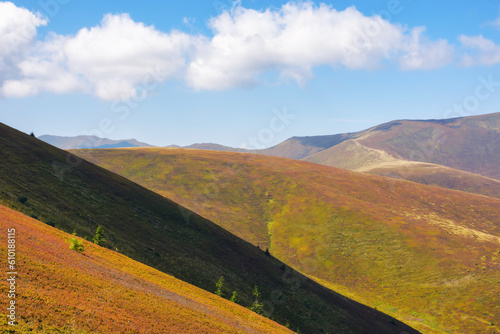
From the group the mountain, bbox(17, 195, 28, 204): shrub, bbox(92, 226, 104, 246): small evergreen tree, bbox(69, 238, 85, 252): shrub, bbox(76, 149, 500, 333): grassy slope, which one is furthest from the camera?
bbox(76, 149, 500, 333): grassy slope

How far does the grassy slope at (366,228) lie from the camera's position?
80750 millimetres

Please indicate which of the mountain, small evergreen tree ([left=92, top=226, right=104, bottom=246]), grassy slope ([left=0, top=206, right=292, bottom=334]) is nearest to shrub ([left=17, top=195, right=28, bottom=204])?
the mountain

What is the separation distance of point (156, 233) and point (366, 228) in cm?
9284

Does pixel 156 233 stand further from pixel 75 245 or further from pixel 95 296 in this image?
pixel 95 296

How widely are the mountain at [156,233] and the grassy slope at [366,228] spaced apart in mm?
27245

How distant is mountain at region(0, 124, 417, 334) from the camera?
3644 cm

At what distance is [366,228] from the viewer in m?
117

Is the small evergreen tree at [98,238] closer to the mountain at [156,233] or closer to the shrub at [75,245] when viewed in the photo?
the mountain at [156,233]

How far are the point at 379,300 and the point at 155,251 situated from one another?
2753 inches

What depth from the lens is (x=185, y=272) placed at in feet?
126

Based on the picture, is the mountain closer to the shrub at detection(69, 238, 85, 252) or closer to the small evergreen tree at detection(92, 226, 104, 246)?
the small evergreen tree at detection(92, 226, 104, 246)

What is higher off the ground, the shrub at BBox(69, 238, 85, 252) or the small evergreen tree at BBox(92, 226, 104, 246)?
the shrub at BBox(69, 238, 85, 252)

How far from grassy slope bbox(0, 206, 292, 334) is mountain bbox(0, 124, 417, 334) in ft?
23.8

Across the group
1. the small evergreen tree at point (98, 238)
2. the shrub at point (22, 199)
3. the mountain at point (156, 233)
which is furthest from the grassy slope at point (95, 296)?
the mountain at point (156, 233)
